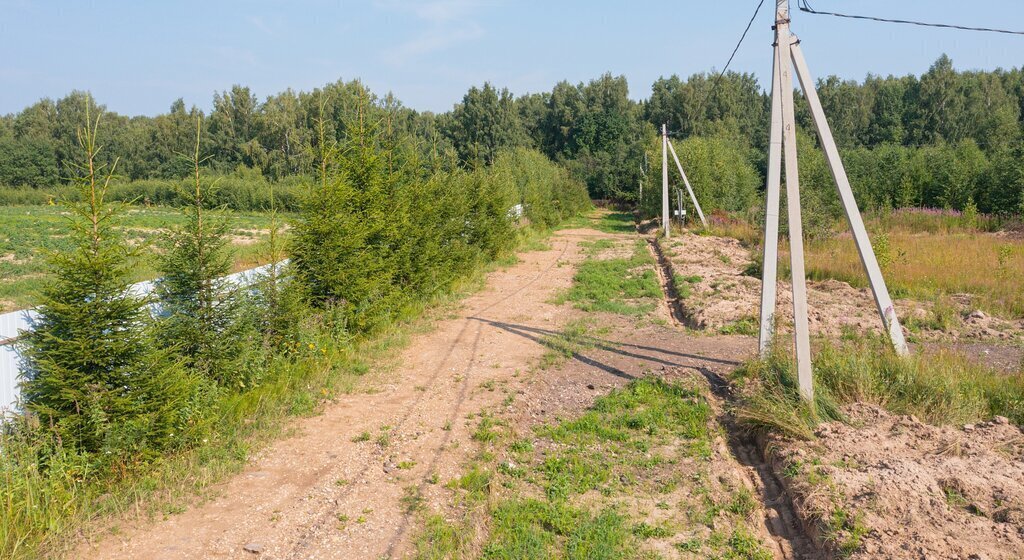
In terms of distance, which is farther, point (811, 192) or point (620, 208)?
point (620, 208)

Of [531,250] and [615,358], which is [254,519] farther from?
[531,250]

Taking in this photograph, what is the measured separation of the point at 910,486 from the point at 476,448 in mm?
3652

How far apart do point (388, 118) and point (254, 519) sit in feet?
33.9

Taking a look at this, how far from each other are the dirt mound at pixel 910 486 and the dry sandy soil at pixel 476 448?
14mm

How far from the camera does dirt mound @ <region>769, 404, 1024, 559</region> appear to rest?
13.3ft

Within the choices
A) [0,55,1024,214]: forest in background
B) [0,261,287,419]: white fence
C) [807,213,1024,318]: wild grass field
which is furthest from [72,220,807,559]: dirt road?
[0,55,1024,214]: forest in background

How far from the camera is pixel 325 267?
9141 mm

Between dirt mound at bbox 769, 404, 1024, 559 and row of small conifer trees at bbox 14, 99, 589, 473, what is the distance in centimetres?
537

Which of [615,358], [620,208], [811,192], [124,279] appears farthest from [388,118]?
[620,208]

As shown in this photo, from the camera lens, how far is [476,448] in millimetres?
6277

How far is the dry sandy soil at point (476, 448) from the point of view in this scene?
→ 14.5 ft

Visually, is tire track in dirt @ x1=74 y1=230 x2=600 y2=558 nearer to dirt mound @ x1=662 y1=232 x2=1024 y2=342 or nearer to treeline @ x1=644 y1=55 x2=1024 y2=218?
dirt mound @ x1=662 y1=232 x2=1024 y2=342

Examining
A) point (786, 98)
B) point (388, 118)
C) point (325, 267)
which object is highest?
point (388, 118)

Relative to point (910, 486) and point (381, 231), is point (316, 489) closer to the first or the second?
point (910, 486)
